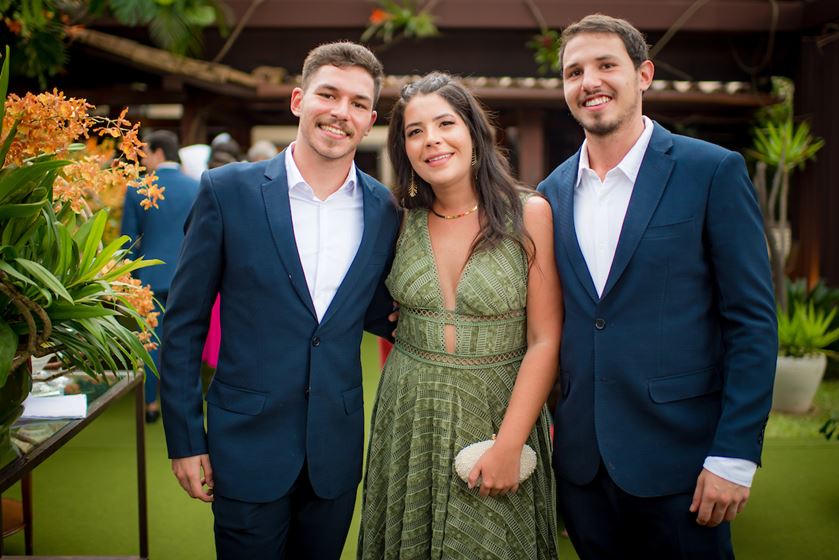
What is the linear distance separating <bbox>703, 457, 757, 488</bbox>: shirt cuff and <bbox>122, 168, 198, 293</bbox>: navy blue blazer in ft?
12.4

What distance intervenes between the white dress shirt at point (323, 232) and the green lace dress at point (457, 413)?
0.56 feet

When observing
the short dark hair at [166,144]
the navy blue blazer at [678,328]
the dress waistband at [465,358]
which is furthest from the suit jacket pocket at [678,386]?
the short dark hair at [166,144]

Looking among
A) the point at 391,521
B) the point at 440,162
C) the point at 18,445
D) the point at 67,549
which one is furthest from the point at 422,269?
the point at 67,549

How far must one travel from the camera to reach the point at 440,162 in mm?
2078

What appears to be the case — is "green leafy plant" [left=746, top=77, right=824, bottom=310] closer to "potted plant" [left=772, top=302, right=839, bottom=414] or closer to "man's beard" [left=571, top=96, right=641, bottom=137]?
"potted plant" [left=772, top=302, right=839, bottom=414]

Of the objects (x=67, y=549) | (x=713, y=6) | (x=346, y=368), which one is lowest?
(x=67, y=549)

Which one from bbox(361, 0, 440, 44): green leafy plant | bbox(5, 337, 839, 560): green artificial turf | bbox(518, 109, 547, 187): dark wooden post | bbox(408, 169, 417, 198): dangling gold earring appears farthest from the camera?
bbox(518, 109, 547, 187): dark wooden post

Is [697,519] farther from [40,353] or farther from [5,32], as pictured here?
[5,32]

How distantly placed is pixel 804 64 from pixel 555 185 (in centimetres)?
615

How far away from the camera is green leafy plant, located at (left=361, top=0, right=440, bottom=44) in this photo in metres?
7.00

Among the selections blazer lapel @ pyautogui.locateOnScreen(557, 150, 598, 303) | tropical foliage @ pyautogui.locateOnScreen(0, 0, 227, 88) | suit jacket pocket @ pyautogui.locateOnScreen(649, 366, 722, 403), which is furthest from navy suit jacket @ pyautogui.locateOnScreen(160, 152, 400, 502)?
tropical foliage @ pyautogui.locateOnScreen(0, 0, 227, 88)

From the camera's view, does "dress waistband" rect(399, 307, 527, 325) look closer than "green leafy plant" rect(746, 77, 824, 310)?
Yes

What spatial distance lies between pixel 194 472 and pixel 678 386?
1236mm

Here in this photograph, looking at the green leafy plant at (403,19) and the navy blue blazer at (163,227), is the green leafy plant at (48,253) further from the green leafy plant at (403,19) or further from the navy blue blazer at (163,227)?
the green leafy plant at (403,19)
